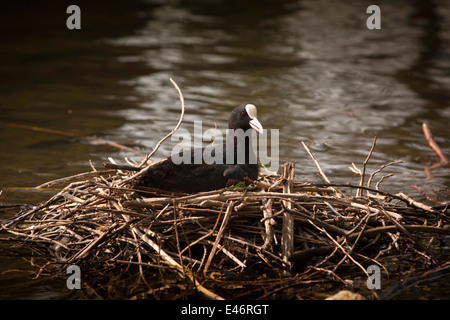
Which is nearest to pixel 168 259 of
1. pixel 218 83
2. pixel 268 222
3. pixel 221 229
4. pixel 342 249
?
pixel 221 229

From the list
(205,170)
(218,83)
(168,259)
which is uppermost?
(218,83)

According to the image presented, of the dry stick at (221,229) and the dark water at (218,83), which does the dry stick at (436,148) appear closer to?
the dark water at (218,83)

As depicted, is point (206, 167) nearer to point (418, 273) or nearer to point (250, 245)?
point (250, 245)

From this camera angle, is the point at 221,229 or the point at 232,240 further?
the point at 232,240

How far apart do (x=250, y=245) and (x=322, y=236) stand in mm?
698

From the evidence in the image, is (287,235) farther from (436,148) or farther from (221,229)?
(436,148)

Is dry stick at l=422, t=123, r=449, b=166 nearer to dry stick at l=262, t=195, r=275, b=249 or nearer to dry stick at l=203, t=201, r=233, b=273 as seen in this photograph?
dry stick at l=262, t=195, r=275, b=249

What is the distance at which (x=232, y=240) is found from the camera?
4.47 meters

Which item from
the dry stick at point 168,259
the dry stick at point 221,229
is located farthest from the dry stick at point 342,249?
the dry stick at point 168,259

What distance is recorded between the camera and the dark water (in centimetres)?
760

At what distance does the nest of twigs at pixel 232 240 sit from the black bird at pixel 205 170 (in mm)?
121

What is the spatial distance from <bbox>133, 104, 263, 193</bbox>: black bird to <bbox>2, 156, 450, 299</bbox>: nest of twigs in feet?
0.40

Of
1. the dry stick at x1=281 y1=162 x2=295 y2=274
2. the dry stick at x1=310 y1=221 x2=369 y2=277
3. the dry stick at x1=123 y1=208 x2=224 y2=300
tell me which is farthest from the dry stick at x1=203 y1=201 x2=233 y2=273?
the dry stick at x1=310 y1=221 x2=369 y2=277

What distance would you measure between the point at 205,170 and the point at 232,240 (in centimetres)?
61
